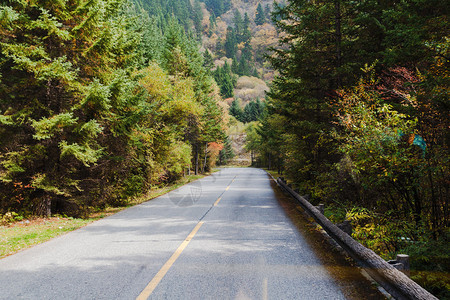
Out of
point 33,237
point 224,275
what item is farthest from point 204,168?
point 224,275

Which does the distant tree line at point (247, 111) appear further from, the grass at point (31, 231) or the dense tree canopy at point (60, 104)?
the grass at point (31, 231)

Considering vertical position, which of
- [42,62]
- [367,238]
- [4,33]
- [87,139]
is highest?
[4,33]

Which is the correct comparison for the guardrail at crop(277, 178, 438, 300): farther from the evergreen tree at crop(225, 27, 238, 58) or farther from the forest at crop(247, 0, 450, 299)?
the evergreen tree at crop(225, 27, 238, 58)

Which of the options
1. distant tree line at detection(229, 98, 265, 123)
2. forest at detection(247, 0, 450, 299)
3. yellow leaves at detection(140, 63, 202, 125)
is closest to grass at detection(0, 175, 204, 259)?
forest at detection(247, 0, 450, 299)

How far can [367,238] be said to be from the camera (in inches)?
291

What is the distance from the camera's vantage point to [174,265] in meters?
5.01

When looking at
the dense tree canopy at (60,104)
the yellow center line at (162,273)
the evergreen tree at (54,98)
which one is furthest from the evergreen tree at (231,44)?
the yellow center line at (162,273)

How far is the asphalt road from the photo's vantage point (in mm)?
3998

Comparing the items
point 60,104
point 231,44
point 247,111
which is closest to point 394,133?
point 60,104

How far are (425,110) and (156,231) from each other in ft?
23.2

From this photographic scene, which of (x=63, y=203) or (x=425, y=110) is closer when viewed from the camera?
(x=425, y=110)

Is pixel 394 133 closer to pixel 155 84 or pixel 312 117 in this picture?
pixel 312 117

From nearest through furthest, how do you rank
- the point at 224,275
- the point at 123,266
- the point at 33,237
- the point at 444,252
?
the point at 224,275 → the point at 123,266 → the point at 444,252 → the point at 33,237

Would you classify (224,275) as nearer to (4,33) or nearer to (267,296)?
(267,296)
